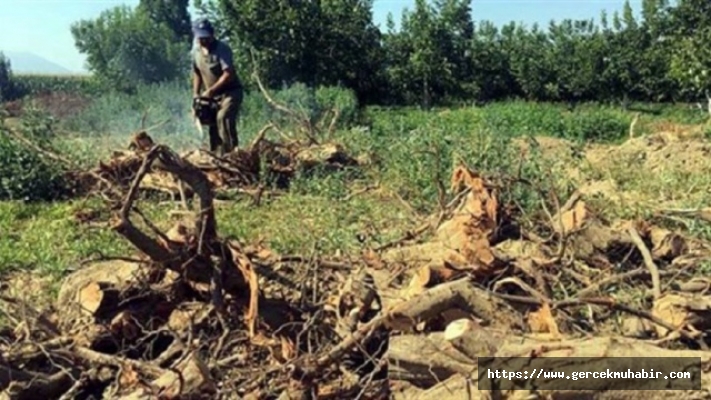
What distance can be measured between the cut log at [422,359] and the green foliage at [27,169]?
476cm

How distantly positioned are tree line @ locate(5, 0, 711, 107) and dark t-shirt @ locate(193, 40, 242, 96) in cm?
1170

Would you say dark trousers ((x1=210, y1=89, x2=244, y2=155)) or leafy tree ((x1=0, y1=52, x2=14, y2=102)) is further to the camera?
leafy tree ((x1=0, y1=52, x2=14, y2=102))

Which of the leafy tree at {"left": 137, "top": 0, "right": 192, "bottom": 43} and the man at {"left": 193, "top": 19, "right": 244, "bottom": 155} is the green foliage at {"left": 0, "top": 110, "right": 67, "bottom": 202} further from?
the leafy tree at {"left": 137, "top": 0, "right": 192, "bottom": 43}

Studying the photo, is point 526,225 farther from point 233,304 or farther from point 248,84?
point 248,84

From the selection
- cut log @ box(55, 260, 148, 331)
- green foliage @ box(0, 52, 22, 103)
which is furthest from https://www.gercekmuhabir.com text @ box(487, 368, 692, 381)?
green foliage @ box(0, 52, 22, 103)

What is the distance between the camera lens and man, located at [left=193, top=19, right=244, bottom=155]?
753 cm

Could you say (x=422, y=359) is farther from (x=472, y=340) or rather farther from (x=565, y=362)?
(x=565, y=362)

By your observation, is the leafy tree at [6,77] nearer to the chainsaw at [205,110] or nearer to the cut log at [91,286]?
the chainsaw at [205,110]

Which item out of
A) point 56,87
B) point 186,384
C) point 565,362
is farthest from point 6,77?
point 565,362

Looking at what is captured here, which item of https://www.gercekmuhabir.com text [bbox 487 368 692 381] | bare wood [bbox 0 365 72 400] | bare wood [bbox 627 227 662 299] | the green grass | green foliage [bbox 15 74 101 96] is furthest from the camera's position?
green foliage [bbox 15 74 101 96]

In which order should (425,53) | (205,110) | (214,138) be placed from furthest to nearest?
(425,53) → (214,138) → (205,110)

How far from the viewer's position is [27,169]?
22.5 ft

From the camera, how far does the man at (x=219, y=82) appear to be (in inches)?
296

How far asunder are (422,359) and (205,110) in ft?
17.5
